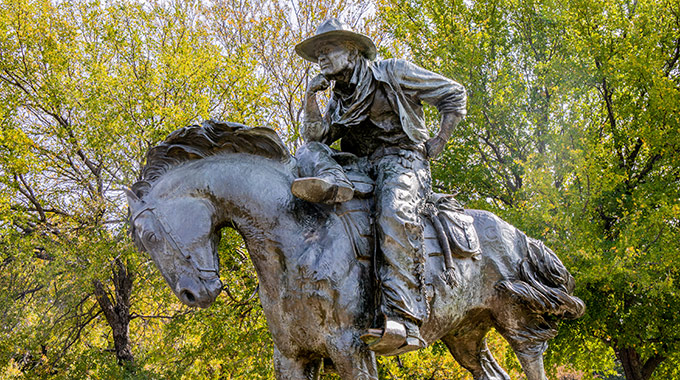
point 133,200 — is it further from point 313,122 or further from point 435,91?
point 435,91

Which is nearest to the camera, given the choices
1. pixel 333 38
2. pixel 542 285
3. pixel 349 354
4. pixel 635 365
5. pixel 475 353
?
pixel 349 354

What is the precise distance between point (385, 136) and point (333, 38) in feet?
2.24

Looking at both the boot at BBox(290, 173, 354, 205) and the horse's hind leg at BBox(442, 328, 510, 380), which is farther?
the horse's hind leg at BBox(442, 328, 510, 380)

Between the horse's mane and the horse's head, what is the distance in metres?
0.24

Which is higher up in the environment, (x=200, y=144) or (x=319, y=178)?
(x=200, y=144)

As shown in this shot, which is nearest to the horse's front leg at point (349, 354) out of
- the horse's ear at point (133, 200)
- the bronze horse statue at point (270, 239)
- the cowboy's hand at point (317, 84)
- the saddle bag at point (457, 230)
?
the bronze horse statue at point (270, 239)

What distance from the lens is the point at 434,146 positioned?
375cm

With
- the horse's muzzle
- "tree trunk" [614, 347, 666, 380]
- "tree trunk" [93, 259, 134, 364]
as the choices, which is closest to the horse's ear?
the horse's muzzle

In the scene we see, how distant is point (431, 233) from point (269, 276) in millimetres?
1054

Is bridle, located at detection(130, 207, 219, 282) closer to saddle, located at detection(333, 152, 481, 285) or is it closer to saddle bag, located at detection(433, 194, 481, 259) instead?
saddle, located at detection(333, 152, 481, 285)

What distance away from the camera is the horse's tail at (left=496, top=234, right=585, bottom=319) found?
379 cm

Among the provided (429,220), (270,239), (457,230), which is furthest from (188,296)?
(457,230)

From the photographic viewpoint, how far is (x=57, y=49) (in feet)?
42.3

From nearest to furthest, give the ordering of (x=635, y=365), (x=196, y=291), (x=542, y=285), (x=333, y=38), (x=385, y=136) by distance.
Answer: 1. (x=196, y=291)
2. (x=333, y=38)
3. (x=385, y=136)
4. (x=542, y=285)
5. (x=635, y=365)
